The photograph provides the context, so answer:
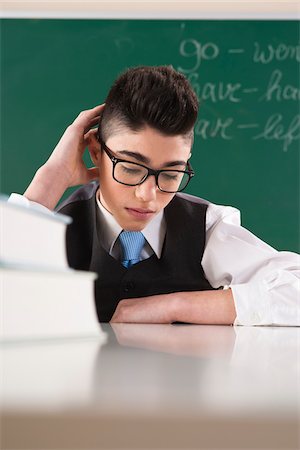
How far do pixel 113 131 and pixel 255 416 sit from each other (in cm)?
135

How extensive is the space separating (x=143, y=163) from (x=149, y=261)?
27cm

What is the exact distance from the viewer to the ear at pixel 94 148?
1.66m

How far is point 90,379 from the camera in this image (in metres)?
0.33

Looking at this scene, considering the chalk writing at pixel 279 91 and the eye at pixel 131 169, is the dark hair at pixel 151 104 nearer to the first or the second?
the eye at pixel 131 169

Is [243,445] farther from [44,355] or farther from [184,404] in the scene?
[44,355]

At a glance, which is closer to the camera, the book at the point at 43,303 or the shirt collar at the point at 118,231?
the book at the point at 43,303

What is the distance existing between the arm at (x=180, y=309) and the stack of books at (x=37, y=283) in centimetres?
66

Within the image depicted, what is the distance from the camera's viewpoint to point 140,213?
4.98 feet

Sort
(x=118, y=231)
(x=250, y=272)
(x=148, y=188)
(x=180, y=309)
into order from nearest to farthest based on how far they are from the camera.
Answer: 1. (x=180, y=309)
2. (x=148, y=188)
3. (x=250, y=272)
4. (x=118, y=231)

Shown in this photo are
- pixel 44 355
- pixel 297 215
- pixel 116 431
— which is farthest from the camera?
pixel 297 215

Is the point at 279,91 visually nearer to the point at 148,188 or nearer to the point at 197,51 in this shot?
the point at 197,51

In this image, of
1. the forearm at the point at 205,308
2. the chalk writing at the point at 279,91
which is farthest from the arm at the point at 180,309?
the chalk writing at the point at 279,91

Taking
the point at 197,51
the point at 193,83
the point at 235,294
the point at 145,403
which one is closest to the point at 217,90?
the point at 193,83

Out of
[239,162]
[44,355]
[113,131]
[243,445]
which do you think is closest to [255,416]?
[243,445]
